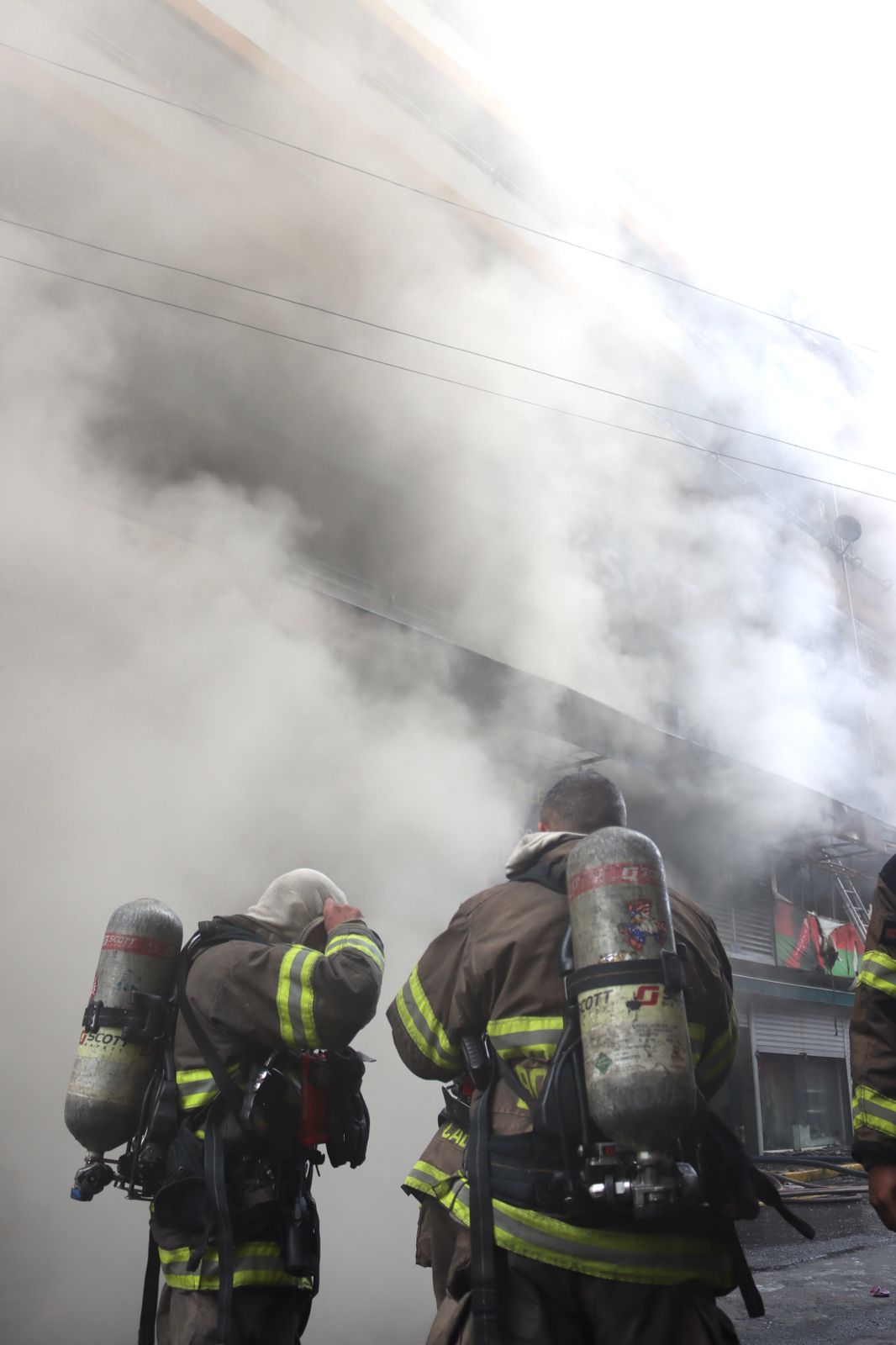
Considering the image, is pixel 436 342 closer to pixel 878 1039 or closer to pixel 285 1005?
pixel 285 1005

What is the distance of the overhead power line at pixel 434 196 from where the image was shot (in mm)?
4859

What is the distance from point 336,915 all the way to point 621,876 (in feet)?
2.49

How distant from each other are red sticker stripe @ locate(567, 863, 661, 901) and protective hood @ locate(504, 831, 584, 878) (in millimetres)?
230

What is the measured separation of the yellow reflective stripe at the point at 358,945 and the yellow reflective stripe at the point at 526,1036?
0.37 m

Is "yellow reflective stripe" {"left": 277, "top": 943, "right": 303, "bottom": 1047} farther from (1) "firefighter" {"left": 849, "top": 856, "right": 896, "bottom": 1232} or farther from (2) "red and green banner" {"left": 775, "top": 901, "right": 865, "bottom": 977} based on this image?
(2) "red and green banner" {"left": 775, "top": 901, "right": 865, "bottom": 977}

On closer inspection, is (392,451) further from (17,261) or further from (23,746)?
(23,746)

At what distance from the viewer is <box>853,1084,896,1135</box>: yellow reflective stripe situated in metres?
1.44

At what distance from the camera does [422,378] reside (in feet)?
20.8

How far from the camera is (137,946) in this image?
1.81 meters

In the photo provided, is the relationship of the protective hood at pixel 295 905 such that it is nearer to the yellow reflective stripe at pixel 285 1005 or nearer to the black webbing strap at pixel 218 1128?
the black webbing strap at pixel 218 1128

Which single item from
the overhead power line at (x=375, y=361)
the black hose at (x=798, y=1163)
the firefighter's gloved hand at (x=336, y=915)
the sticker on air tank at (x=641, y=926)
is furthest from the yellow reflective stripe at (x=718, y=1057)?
the overhead power line at (x=375, y=361)

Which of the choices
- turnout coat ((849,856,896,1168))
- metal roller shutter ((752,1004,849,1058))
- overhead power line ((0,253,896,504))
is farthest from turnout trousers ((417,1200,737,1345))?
metal roller shutter ((752,1004,849,1058))

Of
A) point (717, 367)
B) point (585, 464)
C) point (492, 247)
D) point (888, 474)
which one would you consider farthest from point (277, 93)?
point (888, 474)

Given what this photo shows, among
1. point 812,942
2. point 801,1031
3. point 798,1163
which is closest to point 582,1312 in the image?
point 798,1163
